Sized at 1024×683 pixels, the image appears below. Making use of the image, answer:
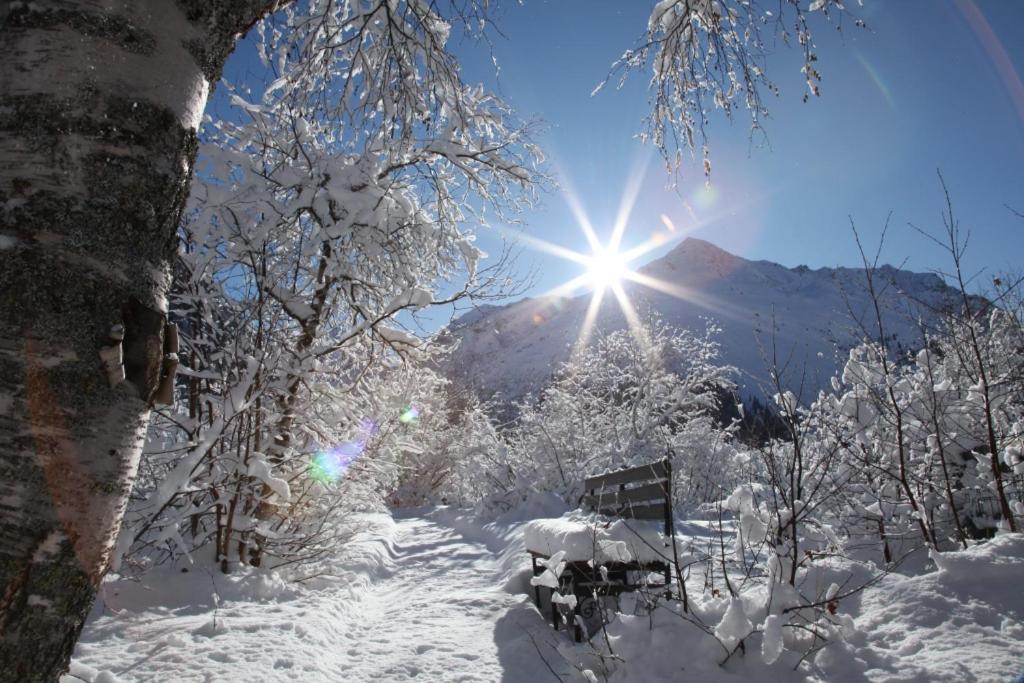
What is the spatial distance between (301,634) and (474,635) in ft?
4.59

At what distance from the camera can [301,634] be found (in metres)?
3.91

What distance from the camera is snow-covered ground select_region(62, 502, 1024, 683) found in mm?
2467

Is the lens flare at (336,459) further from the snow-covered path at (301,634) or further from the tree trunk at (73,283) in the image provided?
the tree trunk at (73,283)

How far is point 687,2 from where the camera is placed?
290 centimetres

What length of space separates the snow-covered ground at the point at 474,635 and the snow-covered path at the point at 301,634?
14 millimetres

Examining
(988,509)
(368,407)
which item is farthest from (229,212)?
(988,509)

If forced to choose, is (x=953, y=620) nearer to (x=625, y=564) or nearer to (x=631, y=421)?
(x=625, y=564)

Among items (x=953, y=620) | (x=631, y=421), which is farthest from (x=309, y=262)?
(x=631, y=421)

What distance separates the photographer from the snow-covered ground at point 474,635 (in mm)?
2467

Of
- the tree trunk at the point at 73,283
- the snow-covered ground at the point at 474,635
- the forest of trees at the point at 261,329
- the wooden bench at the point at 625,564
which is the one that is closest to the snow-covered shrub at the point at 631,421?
the forest of trees at the point at 261,329

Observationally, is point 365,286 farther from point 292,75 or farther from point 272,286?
point 292,75

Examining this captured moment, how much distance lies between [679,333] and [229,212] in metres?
18.6

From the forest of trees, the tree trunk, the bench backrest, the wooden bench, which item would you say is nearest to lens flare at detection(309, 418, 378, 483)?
the forest of trees

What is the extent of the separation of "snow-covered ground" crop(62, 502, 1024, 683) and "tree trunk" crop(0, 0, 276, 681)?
1814 mm
